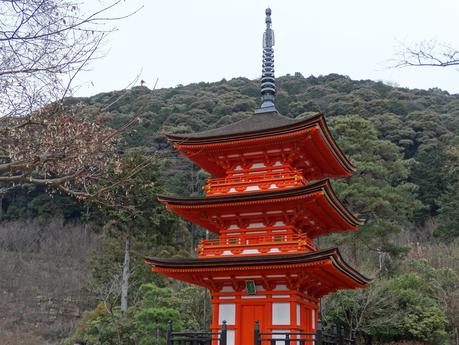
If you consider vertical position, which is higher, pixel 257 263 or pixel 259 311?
pixel 257 263

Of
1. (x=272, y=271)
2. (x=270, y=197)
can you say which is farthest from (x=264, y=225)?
(x=272, y=271)

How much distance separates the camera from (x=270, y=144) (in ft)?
55.0

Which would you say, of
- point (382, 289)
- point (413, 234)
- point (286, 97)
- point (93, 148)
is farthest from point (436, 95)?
point (93, 148)

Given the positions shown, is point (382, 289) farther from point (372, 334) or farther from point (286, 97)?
point (286, 97)

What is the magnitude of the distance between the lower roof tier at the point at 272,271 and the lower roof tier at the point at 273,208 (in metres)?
1.57

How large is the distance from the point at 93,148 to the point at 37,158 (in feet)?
2.26

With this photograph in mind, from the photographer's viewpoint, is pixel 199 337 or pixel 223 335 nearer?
pixel 223 335

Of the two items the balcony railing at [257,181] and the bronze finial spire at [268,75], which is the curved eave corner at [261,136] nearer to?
the balcony railing at [257,181]

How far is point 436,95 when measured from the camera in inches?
2613

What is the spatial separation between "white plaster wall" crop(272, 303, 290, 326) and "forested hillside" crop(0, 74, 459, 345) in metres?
5.83

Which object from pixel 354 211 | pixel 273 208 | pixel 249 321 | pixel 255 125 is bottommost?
pixel 249 321

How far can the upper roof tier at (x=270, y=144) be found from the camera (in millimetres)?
16109

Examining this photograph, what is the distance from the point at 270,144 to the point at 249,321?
17.3ft

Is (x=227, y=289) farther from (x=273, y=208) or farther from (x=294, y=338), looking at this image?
(x=273, y=208)
